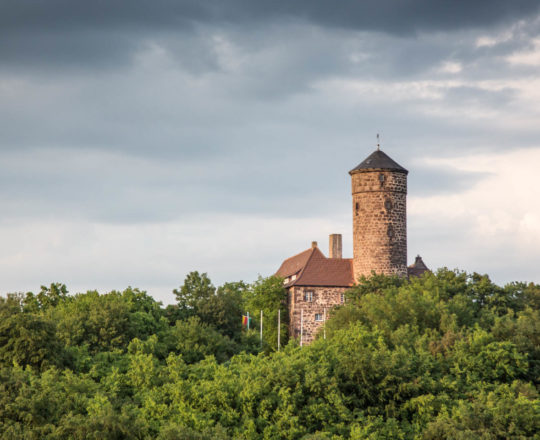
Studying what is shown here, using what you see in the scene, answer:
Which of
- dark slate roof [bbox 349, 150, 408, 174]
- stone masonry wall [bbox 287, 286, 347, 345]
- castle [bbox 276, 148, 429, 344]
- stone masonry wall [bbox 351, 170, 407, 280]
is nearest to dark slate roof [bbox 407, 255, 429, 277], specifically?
castle [bbox 276, 148, 429, 344]

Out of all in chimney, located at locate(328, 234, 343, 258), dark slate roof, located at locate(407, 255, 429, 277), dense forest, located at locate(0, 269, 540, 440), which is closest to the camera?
dense forest, located at locate(0, 269, 540, 440)

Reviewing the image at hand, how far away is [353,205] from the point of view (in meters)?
73.8

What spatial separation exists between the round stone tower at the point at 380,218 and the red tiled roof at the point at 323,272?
164cm

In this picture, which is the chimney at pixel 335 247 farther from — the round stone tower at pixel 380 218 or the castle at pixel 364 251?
the round stone tower at pixel 380 218

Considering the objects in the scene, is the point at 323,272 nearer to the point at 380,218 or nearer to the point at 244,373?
the point at 380,218

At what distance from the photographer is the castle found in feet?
237

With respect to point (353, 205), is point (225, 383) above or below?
below

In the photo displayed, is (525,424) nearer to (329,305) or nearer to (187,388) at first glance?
(187,388)

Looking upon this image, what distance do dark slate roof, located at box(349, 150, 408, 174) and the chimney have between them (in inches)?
432

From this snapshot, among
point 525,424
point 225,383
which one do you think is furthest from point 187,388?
point 525,424

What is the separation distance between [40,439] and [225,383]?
8294 millimetres

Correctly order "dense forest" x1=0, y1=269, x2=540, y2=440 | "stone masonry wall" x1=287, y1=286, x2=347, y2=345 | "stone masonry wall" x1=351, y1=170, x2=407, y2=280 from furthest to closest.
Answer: "stone masonry wall" x1=287, y1=286, x2=347, y2=345 < "stone masonry wall" x1=351, y1=170, x2=407, y2=280 < "dense forest" x1=0, y1=269, x2=540, y2=440

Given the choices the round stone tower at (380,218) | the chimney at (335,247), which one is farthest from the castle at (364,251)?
the chimney at (335,247)

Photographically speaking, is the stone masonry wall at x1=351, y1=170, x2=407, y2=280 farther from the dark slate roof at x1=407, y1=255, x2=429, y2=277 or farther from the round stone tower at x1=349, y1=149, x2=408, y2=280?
the dark slate roof at x1=407, y1=255, x2=429, y2=277
